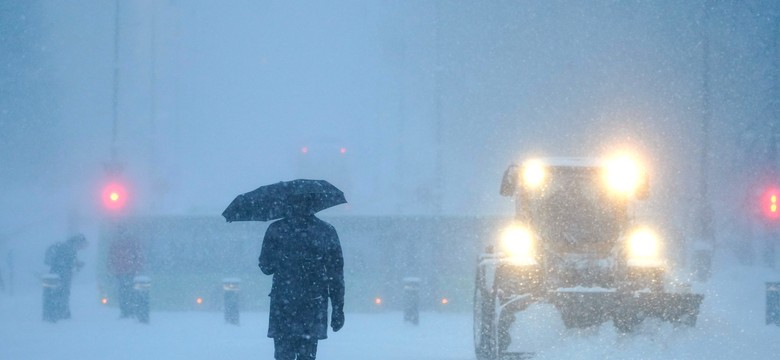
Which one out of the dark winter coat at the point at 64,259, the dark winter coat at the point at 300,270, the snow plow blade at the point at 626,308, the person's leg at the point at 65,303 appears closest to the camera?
the dark winter coat at the point at 300,270

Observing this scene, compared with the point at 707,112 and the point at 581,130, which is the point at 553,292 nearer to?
the point at 707,112

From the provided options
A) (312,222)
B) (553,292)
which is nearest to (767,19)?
(553,292)

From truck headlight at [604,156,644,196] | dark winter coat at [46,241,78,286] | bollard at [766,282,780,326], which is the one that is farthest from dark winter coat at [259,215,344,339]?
dark winter coat at [46,241,78,286]

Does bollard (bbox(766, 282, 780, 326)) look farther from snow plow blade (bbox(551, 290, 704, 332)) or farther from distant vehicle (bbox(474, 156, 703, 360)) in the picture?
snow plow blade (bbox(551, 290, 704, 332))

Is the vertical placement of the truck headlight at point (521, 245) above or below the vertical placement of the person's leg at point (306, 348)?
above

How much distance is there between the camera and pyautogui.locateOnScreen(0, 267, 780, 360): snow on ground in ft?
33.8

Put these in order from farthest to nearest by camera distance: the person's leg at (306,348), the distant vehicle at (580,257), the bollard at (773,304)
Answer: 1. the bollard at (773,304)
2. the distant vehicle at (580,257)
3. the person's leg at (306,348)

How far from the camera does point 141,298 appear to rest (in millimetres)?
17219

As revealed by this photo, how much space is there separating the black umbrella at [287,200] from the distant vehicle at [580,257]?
3993 millimetres

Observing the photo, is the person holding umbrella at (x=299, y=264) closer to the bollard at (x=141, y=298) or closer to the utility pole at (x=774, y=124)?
the bollard at (x=141, y=298)

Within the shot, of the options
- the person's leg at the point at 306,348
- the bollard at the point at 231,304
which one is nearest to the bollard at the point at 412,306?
the bollard at the point at 231,304

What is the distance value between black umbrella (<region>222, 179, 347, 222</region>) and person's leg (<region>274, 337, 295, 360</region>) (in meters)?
1.03

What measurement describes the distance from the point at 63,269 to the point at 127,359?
7967mm

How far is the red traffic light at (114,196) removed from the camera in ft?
64.4
